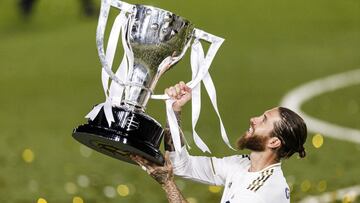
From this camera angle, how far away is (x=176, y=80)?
45.6 ft

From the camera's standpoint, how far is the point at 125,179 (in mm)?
10500

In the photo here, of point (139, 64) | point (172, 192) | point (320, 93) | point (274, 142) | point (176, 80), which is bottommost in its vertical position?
point (176, 80)

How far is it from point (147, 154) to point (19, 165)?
5973mm

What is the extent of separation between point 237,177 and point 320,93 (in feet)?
29.3

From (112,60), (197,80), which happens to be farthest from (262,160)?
(112,60)

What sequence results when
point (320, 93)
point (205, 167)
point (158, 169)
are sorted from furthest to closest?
point (320, 93)
point (205, 167)
point (158, 169)

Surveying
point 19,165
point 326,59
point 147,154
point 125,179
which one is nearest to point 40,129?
point 19,165

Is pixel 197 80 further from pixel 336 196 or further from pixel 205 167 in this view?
pixel 336 196

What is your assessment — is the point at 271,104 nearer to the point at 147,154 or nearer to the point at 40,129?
the point at 40,129

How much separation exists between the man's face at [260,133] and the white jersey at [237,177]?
122 mm

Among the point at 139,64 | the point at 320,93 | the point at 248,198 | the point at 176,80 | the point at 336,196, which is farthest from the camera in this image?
Result: the point at 320,93

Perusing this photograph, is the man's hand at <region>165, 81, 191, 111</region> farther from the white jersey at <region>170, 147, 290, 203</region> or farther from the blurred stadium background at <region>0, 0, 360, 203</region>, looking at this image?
the blurred stadium background at <region>0, 0, 360, 203</region>

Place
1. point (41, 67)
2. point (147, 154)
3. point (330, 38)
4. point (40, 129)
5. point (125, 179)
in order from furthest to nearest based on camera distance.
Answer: point (330, 38)
point (41, 67)
point (40, 129)
point (125, 179)
point (147, 154)

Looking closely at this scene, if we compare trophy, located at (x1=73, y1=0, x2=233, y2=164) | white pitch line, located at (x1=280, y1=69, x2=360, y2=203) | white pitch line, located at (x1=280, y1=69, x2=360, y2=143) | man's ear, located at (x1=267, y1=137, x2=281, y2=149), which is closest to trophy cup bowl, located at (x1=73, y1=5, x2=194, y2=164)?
trophy, located at (x1=73, y1=0, x2=233, y2=164)
